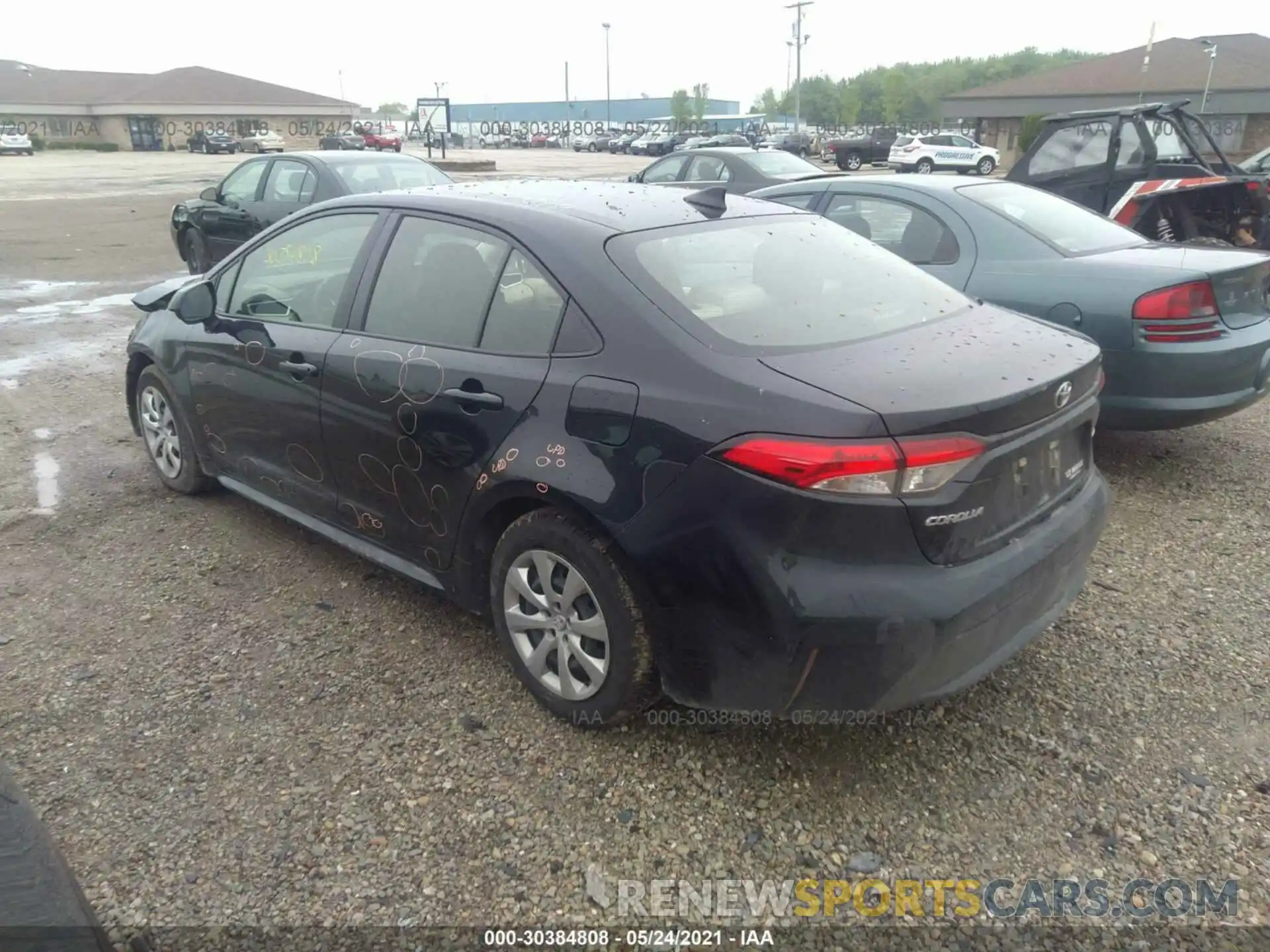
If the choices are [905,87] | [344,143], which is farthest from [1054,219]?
[905,87]

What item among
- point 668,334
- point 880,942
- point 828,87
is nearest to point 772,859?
point 880,942

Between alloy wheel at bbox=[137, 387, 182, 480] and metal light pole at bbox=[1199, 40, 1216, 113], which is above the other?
metal light pole at bbox=[1199, 40, 1216, 113]

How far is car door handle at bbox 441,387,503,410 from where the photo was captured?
2930mm

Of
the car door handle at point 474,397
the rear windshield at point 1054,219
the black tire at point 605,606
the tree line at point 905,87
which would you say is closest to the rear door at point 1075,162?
the rear windshield at point 1054,219

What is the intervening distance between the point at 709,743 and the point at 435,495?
122 centimetres

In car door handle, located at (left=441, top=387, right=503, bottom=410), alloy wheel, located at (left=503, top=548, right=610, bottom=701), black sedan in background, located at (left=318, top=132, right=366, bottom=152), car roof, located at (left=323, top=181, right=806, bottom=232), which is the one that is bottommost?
alloy wheel, located at (left=503, top=548, right=610, bottom=701)

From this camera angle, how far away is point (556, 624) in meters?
2.92

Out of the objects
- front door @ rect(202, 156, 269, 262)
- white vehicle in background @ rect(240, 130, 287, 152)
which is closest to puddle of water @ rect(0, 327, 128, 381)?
front door @ rect(202, 156, 269, 262)

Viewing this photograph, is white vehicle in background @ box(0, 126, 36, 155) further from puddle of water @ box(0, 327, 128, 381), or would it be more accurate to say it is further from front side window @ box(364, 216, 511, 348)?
front side window @ box(364, 216, 511, 348)

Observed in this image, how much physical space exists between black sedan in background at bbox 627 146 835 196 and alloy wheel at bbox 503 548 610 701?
969 cm

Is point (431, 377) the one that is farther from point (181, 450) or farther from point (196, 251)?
point (196, 251)

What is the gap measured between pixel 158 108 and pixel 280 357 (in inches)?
2971

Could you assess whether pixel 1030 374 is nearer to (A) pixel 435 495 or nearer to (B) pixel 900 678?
(B) pixel 900 678

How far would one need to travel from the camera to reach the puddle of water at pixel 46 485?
188 inches
